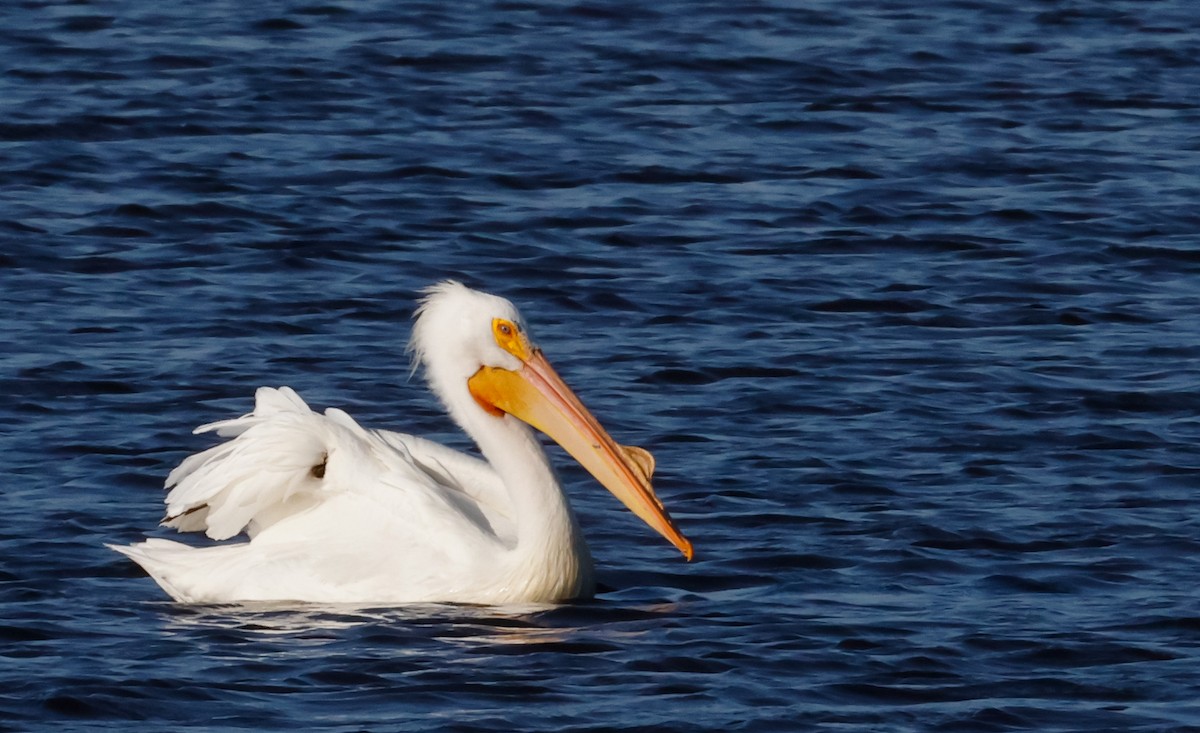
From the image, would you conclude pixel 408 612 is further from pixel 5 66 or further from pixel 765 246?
pixel 5 66

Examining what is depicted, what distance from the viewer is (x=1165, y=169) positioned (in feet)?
39.6

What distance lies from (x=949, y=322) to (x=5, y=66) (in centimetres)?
670

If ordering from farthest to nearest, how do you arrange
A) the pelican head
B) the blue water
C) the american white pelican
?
1. the pelican head
2. the american white pelican
3. the blue water

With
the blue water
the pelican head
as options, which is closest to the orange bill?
the pelican head

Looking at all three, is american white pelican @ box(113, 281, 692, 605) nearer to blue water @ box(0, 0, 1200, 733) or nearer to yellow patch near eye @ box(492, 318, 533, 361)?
yellow patch near eye @ box(492, 318, 533, 361)

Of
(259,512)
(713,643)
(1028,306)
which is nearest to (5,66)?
(1028,306)

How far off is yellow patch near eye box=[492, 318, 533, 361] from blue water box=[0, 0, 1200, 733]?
0.72m

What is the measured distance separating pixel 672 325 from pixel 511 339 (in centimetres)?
263

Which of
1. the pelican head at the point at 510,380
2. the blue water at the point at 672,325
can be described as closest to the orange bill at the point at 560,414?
the pelican head at the point at 510,380

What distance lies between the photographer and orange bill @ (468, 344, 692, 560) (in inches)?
279

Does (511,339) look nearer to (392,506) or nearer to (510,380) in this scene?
(510,380)

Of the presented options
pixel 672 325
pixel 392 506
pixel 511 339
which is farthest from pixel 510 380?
pixel 672 325

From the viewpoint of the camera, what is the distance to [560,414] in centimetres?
709

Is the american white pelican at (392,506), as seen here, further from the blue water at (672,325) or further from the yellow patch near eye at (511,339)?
the blue water at (672,325)
